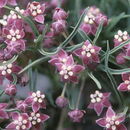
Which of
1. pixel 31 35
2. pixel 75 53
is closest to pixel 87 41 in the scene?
pixel 75 53

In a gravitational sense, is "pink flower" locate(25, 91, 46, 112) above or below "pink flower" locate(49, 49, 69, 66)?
below

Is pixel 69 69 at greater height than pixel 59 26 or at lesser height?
lesser

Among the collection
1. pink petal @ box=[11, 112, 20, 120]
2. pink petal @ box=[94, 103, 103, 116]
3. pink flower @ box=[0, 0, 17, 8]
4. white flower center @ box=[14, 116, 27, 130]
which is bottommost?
pink petal @ box=[94, 103, 103, 116]

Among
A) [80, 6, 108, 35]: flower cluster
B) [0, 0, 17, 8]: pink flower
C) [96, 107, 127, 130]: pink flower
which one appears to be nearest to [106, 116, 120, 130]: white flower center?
[96, 107, 127, 130]: pink flower

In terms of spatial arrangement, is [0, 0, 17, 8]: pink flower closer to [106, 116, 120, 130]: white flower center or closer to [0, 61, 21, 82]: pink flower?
[0, 61, 21, 82]: pink flower

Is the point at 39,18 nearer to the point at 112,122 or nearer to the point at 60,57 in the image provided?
the point at 60,57

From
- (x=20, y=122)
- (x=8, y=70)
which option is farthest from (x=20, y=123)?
(x=8, y=70)

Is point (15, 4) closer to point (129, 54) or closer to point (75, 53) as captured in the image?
point (75, 53)
